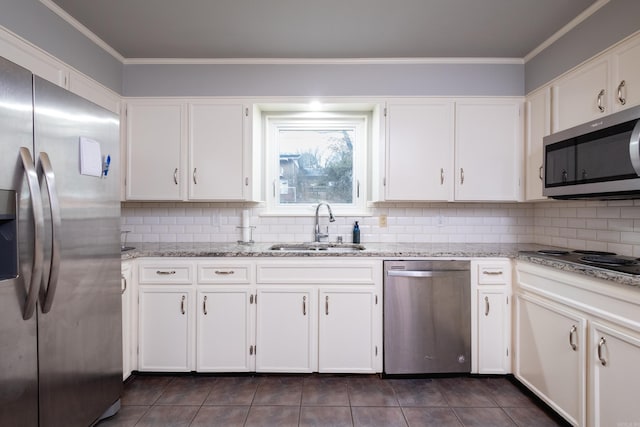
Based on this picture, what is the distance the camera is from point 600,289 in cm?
149

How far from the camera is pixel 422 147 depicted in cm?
254

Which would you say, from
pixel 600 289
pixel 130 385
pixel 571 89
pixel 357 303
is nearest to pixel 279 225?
pixel 357 303

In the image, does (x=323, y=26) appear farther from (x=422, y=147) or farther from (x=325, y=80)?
(x=422, y=147)

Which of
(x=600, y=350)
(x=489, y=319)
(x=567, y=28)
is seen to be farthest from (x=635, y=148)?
(x=489, y=319)

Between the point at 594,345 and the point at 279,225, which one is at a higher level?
the point at 279,225

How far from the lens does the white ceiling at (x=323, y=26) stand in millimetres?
1954

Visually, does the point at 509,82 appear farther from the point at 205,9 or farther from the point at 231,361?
the point at 231,361

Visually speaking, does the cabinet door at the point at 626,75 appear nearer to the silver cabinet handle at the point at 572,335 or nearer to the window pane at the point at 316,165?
the silver cabinet handle at the point at 572,335

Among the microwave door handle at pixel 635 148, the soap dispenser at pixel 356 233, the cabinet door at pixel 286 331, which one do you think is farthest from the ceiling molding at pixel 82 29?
the microwave door handle at pixel 635 148

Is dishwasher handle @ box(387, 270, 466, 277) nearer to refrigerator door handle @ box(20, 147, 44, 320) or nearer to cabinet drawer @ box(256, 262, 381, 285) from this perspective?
cabinet drawer @ box(256, 262, 381, 285)

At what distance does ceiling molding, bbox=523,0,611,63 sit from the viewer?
1.92m

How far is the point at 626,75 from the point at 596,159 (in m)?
0.49

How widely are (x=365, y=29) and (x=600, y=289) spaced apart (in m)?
2.03

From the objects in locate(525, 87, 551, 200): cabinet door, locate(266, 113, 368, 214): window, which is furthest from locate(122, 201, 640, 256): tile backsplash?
locate(525, 87, 551, 200): cabinet door
